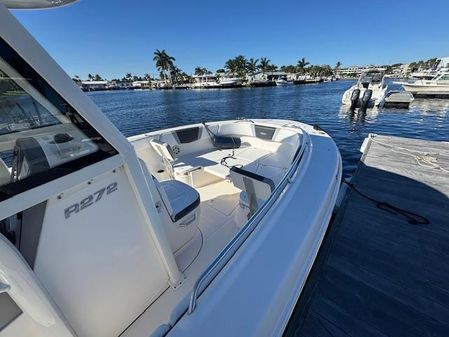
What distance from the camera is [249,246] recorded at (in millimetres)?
1426

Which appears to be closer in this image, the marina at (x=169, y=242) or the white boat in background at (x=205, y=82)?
the marina at (x=169, y=242)

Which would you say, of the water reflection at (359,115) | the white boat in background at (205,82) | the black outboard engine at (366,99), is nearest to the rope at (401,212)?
the water reflection at (359,115)

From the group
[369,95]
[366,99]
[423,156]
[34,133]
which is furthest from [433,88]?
[34,133]

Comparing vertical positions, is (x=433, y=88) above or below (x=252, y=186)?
below

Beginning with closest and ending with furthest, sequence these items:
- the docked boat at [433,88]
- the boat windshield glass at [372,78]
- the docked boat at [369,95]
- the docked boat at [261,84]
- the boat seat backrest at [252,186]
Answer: the boat seat backrest at [252,186], the docked boat at [369,95], the boat windshield glass at [372,78], the docked boat at [433,88], the docked boat at [261,84]

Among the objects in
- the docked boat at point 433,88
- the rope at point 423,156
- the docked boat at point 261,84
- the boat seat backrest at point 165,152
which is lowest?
the docked boat at point 261,84

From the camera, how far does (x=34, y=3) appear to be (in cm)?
109

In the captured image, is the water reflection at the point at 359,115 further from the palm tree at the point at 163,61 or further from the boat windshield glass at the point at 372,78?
the palm tree at the point at 163,61

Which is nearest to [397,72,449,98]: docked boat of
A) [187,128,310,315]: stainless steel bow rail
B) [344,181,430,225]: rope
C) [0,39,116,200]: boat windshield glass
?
[344,181,430,225]: rope

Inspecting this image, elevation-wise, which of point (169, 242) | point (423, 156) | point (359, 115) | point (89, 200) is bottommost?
point (359, 115)

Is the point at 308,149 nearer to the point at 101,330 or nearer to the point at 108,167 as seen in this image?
the point at 108,167

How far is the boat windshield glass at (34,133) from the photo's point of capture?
2.99 ft

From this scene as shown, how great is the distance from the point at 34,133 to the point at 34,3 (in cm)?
68

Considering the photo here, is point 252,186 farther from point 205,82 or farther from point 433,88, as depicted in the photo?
point 205,82
